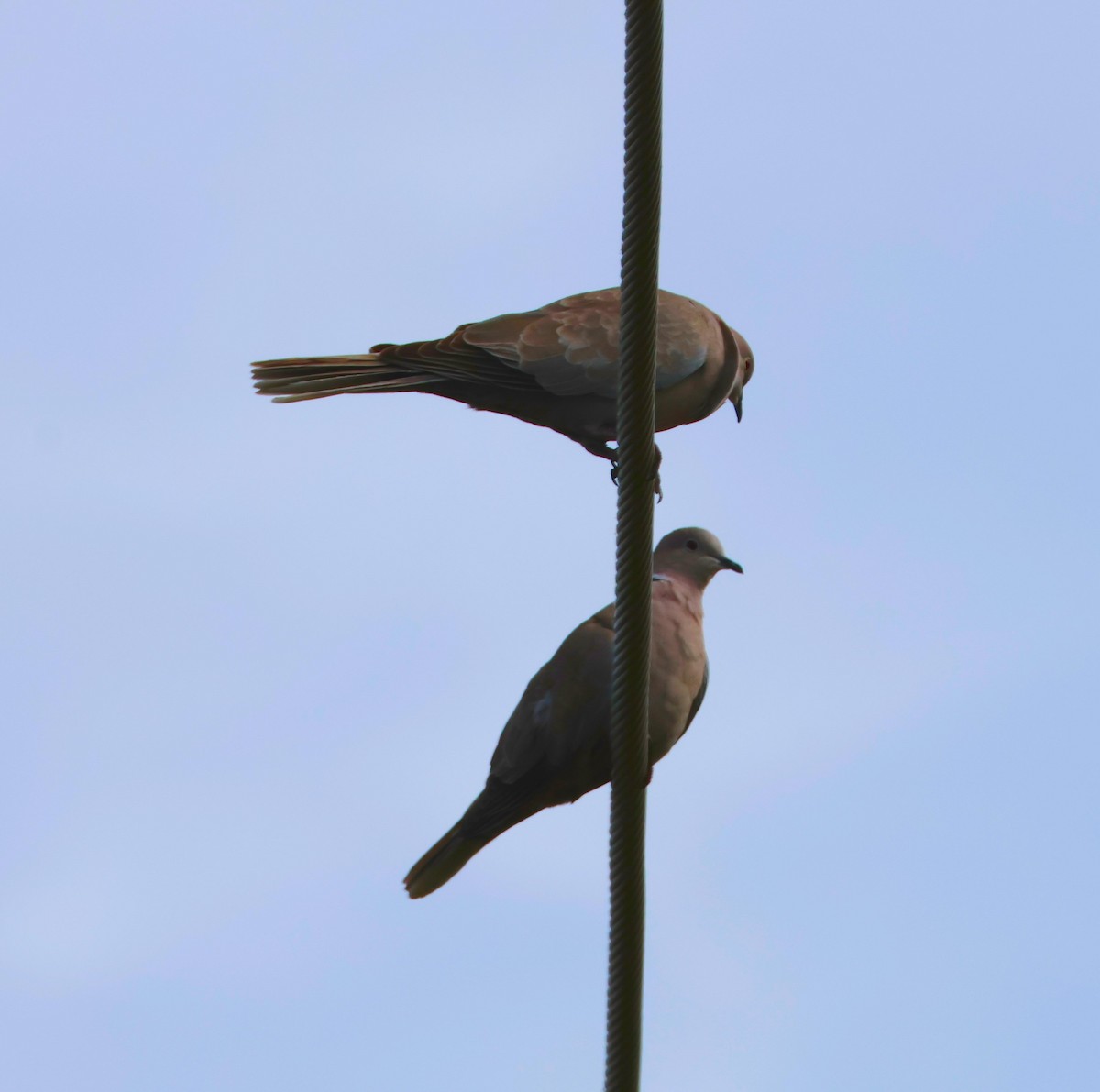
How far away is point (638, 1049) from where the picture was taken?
3.20 meters

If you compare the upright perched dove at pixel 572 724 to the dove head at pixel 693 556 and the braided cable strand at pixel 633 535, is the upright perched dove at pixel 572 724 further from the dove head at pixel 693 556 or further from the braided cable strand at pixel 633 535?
the braided cable strand at pixel 633 535

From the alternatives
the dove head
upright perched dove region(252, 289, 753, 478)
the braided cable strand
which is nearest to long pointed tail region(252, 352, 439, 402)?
upright perched dove region(252, 289, 753, 478)

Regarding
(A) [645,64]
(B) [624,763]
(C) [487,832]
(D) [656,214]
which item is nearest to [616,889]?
(B) [624,763]

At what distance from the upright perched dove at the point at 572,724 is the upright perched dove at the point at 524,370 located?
25.6 inches

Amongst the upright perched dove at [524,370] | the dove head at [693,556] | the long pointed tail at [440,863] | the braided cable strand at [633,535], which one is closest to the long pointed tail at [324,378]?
the upright perched dove at [524,370]

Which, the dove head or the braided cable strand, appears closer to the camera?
the braided cable strand

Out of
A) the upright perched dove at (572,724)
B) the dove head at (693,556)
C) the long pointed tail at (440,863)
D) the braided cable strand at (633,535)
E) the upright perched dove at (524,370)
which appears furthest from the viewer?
the dove head at (693,556)

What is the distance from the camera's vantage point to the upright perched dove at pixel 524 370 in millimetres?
5316

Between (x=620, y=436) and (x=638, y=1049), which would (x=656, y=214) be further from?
(x=638, y=1049)

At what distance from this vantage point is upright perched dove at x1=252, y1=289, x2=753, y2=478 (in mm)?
5316

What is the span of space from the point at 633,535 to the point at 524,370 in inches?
90.4

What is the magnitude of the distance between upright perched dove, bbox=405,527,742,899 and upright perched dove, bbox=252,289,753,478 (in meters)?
0.65

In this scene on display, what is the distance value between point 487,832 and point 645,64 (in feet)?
9.49

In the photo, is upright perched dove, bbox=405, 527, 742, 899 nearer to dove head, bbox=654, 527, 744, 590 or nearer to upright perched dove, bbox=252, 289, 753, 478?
dove head, bbox=654, 527, 744, 590
